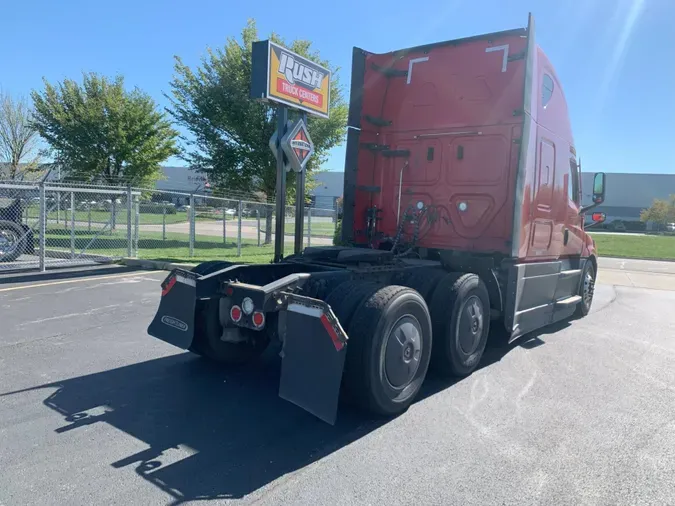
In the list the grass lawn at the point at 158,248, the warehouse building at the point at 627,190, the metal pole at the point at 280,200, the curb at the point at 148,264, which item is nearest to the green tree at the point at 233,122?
the grass lawn at the point at 158,248

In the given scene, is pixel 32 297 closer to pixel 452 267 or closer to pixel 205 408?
pixel 205 408

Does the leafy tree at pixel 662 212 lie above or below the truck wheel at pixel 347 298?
above

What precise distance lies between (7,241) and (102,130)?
10.9m

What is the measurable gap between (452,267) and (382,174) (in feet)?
5.73

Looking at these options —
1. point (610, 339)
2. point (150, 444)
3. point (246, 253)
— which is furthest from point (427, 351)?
point (246, 253)

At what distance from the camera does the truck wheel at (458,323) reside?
16.7 ft

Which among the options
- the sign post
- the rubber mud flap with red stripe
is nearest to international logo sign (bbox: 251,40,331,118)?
the sign post

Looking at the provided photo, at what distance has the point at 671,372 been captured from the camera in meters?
5.91

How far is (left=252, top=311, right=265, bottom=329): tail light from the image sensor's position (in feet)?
14.0

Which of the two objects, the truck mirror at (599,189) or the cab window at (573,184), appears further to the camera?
the truck mirror at (599,189)

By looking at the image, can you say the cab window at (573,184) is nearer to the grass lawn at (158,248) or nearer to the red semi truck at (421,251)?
the red semi truck at (421,251)

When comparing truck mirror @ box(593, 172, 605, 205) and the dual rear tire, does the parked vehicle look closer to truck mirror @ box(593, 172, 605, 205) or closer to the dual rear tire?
the dual rear tire

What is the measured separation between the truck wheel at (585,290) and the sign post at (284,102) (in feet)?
16.0

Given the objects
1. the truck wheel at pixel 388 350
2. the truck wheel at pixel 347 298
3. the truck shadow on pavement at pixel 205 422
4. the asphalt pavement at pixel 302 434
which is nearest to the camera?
the asphalt pavement at pixel 302 434
